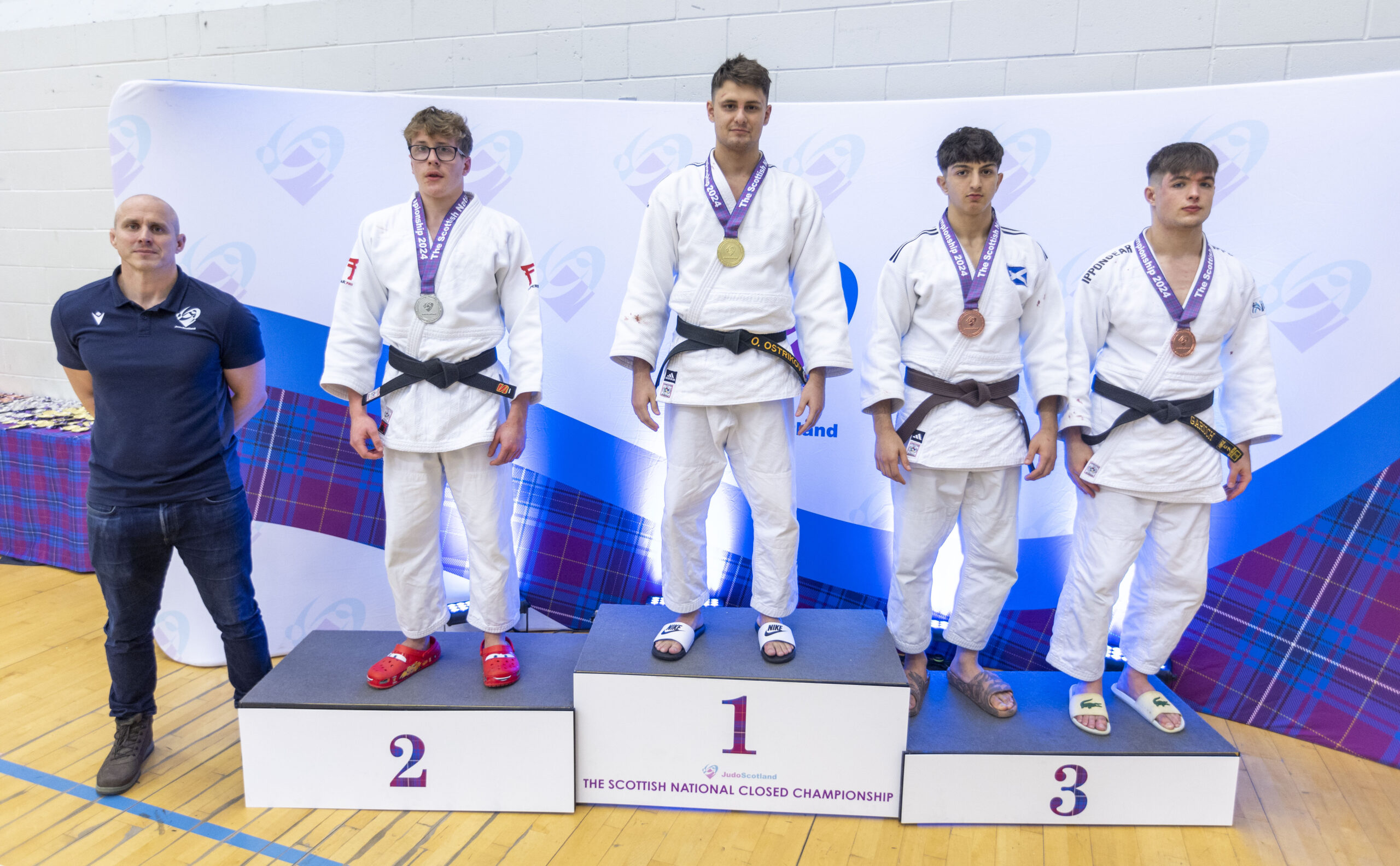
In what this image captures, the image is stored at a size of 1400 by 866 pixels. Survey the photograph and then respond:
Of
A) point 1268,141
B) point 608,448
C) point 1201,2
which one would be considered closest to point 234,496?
point 608,448

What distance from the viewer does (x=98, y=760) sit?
7.93ft

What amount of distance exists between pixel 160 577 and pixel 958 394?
221 cm

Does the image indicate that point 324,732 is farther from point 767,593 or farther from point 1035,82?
point 1035,82

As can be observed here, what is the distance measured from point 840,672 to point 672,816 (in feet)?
1.92

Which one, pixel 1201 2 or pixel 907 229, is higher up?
pixel 1201 2

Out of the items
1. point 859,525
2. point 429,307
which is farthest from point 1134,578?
point 429,307

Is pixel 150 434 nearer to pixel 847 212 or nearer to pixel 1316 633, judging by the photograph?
pixel 847 212

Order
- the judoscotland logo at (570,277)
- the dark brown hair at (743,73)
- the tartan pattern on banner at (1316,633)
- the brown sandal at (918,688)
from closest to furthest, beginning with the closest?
the dark brown hair at (743,73) < the brown sandal at (918,688) < the tartan pattern on banner at (1316,633) < the judoscotland logo at (570,277)

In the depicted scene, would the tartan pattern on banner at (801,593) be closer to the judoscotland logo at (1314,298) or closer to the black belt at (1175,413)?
the black belt at (1175,413)

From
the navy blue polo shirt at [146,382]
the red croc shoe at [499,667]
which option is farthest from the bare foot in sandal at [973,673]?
the navy blue polo shirt at [146,382]

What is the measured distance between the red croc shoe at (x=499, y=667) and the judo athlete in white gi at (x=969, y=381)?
1.07m

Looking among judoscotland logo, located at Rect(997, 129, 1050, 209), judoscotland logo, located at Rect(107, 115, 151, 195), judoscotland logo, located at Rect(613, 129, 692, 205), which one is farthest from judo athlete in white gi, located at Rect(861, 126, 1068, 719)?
judoscotland logo, located at Rect(107, 115, 151, 195)

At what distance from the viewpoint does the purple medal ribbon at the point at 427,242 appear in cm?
217

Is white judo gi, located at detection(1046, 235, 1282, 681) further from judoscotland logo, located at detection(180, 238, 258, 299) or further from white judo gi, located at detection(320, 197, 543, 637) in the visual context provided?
judoscotland logo, located at detection(180, 238, 258, 299)
